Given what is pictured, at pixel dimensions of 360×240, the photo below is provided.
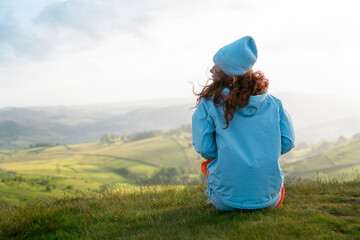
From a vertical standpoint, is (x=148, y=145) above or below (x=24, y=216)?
below

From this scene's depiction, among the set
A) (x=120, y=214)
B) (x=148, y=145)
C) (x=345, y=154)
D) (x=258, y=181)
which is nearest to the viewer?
(x=258, y=181)

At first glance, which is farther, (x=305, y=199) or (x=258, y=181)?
(x=305, y=199)

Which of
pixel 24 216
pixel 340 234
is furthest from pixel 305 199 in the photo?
pixel 24 216

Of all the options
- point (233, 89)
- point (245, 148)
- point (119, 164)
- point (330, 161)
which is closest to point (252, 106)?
point (233, 89)

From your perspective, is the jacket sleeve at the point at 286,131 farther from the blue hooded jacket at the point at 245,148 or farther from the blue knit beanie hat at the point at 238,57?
the blue knit beanie hat at the point at 238,57

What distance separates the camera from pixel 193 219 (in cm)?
417

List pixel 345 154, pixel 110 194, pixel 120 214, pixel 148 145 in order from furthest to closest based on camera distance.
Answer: pixel 148 145, pixel 345 154, pixel 110 194, pixel 120 214

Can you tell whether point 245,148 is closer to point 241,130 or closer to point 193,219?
point 241,130

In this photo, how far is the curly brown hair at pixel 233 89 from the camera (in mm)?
3445

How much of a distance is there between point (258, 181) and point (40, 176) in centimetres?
9006

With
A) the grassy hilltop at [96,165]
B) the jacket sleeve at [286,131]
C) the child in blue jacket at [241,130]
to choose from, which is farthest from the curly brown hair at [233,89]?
the grassy hilltop at [96,165]

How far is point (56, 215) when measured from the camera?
473cm

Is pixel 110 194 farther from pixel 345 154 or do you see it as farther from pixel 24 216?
pixel 345 154

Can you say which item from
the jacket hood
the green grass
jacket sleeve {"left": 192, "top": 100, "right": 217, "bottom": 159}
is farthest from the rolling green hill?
the jacket hood
